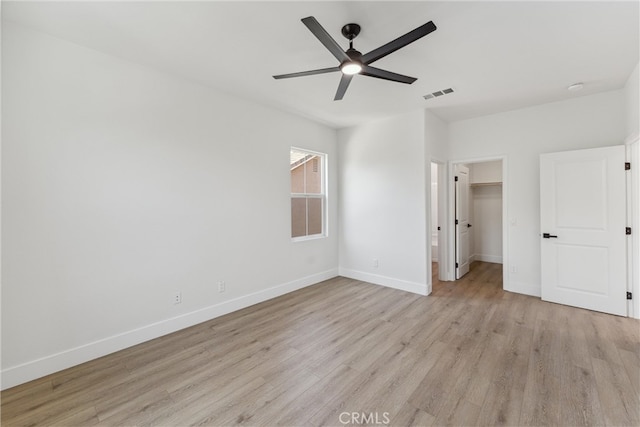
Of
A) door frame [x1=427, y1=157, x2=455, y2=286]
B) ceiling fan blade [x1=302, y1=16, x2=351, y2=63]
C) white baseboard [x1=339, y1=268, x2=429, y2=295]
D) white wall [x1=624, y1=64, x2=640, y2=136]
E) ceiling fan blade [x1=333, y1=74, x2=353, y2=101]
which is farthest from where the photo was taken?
door frame [x1=427, y1=157, x2=455, y2=286]

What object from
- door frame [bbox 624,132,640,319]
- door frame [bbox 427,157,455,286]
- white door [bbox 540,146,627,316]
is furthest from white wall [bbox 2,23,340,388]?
door frame [bbox 624,132,640,319]

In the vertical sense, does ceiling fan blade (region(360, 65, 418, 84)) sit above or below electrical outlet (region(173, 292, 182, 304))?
above

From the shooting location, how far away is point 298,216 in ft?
14.6

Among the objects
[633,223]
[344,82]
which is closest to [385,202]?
[344,82]

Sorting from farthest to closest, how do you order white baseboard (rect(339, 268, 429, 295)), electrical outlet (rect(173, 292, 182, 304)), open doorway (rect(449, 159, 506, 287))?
open doorway (rect(449, 159, 506, 287)) → white baseboard (rect(339, 268, 429, 295)) → electrical outlet (rect(173, 292, 182, 304))

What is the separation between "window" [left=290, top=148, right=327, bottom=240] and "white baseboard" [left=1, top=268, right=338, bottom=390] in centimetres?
116

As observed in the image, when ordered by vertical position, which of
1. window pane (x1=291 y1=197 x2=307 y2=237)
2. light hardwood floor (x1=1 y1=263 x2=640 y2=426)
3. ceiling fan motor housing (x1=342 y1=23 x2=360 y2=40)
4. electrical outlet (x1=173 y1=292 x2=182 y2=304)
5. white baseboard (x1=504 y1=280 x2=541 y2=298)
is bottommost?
light hardwood floor (x1=1 y1=263 x2=640 y2=426)

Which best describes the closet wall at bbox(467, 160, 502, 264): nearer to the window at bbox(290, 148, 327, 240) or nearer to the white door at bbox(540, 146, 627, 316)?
the white door at bbox(540, 146, 627, 316)

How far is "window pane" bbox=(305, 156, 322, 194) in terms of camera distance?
468cm

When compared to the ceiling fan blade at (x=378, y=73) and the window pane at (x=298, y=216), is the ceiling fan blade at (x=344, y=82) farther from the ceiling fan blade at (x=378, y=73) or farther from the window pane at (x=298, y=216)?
the window pane at (x=298, y=216)

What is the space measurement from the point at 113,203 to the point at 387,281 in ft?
12.9

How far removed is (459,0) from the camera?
1845 millimetres

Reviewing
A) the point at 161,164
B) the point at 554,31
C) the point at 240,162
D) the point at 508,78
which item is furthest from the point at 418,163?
the point at 161,164

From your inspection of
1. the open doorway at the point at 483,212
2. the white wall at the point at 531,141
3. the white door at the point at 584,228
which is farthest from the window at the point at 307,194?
the white door at the point at 584,228
